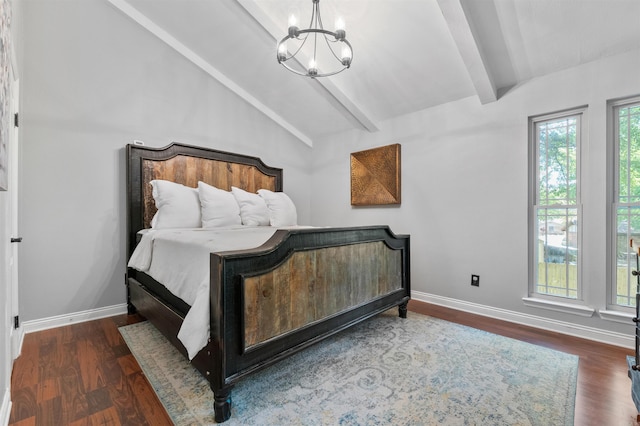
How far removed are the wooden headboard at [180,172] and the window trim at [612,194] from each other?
3.41 metres

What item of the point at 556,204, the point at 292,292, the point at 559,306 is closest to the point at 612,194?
the point at 556,204

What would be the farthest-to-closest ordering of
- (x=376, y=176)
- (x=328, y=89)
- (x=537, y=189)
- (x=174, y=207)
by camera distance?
1. (x=376, y=176)
2. (x=328, y=89)
3. (x=174, y=207)
4. (x=537, y=189)

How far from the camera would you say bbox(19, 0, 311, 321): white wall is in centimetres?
249

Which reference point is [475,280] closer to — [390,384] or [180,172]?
[390,384]

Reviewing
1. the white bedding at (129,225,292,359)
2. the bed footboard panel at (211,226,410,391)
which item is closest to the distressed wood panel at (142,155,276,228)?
the white bedding at (129,225,292,359)

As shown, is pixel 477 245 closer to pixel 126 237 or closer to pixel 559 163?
pixel 559 163

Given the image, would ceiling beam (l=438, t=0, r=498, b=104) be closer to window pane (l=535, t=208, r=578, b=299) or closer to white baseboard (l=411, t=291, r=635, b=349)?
window pane (l=535, t=208, r=578, b=299)

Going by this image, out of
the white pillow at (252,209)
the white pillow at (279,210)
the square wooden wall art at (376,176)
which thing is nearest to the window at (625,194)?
the square wooden wall art at (376,176)

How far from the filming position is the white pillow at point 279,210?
132 inches

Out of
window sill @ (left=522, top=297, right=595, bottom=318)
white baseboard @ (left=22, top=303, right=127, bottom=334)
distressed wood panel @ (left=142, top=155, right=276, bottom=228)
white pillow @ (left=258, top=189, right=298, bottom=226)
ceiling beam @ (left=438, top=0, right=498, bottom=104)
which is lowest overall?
white baseboard @ (left=22, top=303, right=127, bottom=334)

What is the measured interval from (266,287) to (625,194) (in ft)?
9.22

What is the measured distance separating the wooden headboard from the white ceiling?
0.94 meters

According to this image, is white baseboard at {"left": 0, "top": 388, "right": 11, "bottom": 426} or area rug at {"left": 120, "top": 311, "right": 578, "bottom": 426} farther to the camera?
area rug at {"left": 120, "top": 311, "right": 578, "bottom": 426}

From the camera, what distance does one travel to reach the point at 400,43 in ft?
8.64
